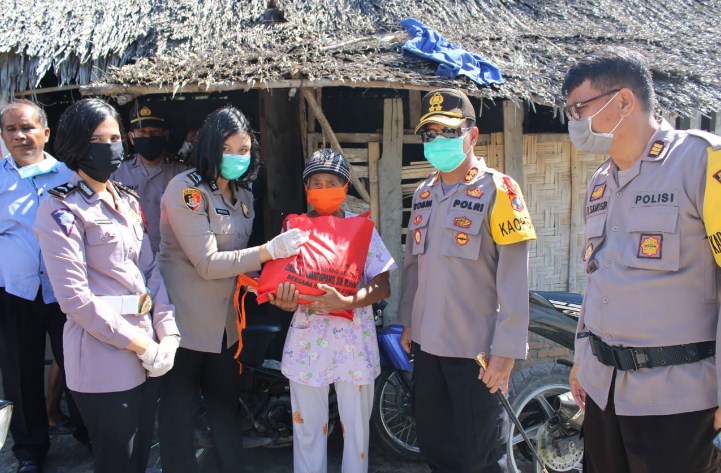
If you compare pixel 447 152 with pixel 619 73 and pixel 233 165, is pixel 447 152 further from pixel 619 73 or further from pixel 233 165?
pixel 233 165

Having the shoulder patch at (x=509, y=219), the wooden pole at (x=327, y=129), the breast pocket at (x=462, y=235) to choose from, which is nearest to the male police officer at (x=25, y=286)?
the wooden pole at (x=327, y=129)

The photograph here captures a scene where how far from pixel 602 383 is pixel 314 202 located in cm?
168

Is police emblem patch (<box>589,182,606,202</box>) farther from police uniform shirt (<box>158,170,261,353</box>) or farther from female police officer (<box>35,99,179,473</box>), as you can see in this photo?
female police officer (<box>35,99,179,473</box>)

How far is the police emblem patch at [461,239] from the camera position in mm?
2766

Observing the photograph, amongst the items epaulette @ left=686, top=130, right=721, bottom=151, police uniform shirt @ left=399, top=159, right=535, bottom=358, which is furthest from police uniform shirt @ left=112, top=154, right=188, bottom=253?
epaulette @ left=686, top=130, right=721, bottom=151

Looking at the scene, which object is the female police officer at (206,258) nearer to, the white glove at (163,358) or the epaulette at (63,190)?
the white glove at (163,358)

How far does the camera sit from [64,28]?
471 centimetres

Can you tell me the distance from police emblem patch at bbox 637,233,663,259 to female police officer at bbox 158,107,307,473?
5.23ft

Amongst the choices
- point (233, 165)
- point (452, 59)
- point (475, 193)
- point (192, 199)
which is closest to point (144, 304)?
point (192, 199)

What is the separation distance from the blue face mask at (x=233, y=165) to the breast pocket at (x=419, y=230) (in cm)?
95

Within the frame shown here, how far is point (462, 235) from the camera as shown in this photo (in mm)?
2773

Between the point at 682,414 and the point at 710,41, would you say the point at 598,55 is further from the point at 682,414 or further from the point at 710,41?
the point at 710,41

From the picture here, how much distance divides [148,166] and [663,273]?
336 centimetres

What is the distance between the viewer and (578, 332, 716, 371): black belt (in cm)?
208
